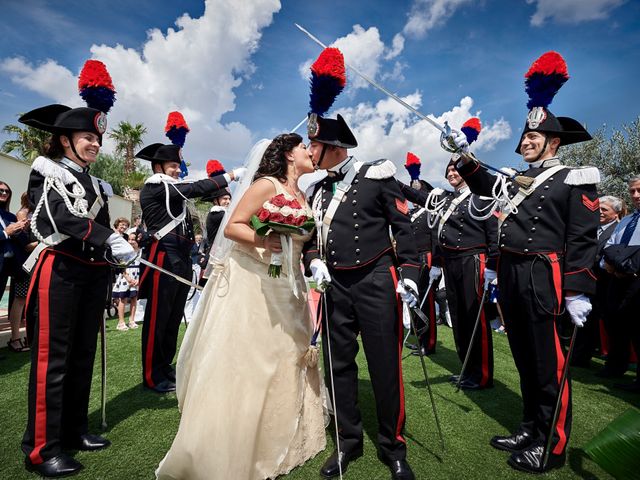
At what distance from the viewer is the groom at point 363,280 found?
2787mm

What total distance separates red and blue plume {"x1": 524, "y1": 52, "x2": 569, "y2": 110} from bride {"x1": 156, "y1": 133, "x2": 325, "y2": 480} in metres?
2.08

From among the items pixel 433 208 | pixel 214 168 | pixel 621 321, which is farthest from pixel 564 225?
pixel 214 168

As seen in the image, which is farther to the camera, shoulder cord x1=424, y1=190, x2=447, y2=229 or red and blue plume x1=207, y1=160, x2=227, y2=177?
red and blue plume x1=207, y1=160, x2=227, y2=177

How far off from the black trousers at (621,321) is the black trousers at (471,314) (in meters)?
1.77

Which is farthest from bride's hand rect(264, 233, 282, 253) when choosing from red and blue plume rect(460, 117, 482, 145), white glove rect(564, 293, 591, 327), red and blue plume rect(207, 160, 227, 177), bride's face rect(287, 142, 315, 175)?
red and blue plume rect(207, 160, 227, 177)

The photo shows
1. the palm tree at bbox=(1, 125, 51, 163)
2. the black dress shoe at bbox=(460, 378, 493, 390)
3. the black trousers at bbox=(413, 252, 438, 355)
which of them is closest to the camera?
the black dress shoe at bbox=(460, 378, 493, 390)

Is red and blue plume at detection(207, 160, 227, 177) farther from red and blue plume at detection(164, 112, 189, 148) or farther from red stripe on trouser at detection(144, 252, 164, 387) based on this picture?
red stripe on trouser at detection(144, 252, 164, 387)

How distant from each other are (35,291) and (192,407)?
1.49m

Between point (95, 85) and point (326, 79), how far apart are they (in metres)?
1.99

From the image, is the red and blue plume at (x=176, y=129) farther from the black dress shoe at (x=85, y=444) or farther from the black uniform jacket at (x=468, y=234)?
the black uniform jacket at (x=468, y=234)

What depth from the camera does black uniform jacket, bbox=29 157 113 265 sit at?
8.88 ft

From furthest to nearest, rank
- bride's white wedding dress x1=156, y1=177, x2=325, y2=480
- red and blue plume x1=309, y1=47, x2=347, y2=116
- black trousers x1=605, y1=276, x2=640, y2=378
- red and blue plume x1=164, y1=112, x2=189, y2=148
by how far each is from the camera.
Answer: red and blue plume x1=164, y1=112, x2=189, y2=148, black trousers x1=605, y1=276, x2=640, y2=378, red and blue plume x1=309, y1=47, x2=347, y2=116, bride's white wedding dress x1=156, y1=177, x2=325, y2=480

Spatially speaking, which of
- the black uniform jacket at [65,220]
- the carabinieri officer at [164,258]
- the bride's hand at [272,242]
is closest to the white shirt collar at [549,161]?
the bride's hand at [272,242]

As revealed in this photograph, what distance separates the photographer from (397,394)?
110 inches
